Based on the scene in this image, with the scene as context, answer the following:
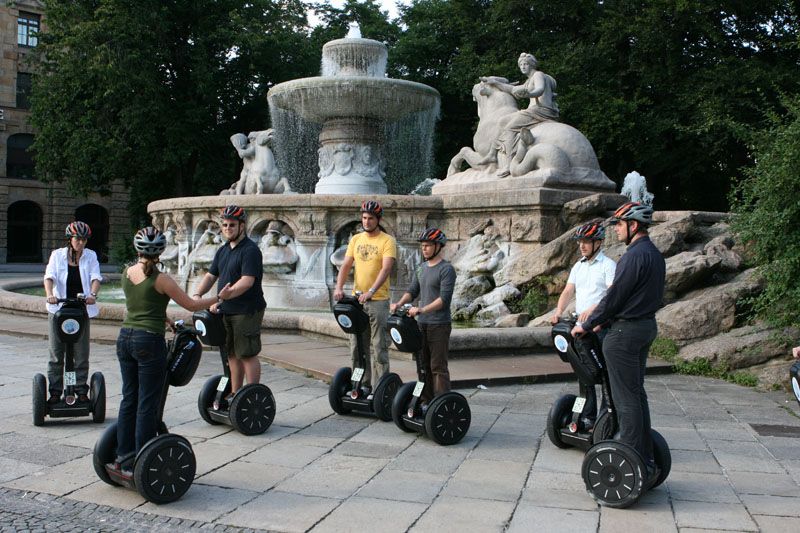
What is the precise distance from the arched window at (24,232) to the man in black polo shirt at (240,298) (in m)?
39.3

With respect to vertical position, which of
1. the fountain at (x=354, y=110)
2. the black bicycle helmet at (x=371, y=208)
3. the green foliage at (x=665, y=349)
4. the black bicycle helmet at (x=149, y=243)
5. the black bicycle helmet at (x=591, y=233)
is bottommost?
the green foliage at (x=665, y=349)

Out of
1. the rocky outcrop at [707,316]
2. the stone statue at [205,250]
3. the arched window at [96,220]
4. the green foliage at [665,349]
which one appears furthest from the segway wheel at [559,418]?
the arched window at [96,220]

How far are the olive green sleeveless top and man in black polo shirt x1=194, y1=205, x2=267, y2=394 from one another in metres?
1.28

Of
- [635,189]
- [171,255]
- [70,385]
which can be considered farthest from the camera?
[635,189]

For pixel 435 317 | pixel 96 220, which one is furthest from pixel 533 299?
pixel 96 220

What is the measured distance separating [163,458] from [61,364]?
2.35m

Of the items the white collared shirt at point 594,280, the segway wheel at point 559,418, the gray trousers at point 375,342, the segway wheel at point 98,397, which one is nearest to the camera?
the white collared shirt at point 594,280

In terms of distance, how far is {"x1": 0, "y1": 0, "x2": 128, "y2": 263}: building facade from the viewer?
39.9 m

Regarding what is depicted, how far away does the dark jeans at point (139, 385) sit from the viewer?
455 cm

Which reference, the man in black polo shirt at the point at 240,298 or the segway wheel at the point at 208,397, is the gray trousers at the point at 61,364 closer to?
the segway wheel at the point at 208,397

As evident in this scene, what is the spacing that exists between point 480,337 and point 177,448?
4922 millimetres

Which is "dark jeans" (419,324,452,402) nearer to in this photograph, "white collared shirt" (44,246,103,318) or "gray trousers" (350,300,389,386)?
"gray trousers" (350,300,389,386)

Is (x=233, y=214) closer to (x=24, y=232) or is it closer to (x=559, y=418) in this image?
(x=559, y=418)

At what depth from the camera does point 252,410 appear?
6.01 m
